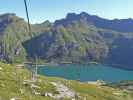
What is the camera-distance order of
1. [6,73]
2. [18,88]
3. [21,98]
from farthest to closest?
[6,73] < [18,88] < [21,98]

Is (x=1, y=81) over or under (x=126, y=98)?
over

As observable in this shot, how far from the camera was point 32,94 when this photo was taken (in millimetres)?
74875

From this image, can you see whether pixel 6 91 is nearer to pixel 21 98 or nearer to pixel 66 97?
pixel 21 98

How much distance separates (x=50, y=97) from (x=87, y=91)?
945 inches

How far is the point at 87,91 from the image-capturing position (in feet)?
324

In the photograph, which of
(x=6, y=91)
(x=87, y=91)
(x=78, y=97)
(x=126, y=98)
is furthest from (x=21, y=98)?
(x=126, y=98)

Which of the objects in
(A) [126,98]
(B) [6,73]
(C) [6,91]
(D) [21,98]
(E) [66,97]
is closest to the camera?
(D) [21,98]

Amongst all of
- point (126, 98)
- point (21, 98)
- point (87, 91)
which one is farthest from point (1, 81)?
point (126, 98)

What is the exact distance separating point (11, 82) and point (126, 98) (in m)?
44.6

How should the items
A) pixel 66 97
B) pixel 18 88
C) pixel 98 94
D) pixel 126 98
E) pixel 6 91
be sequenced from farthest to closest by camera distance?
pixel 126 98
pixel 98 94
pixel 66 97
pixel 18 88
pixel 6 91

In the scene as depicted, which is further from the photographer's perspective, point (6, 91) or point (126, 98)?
point (126, 98)

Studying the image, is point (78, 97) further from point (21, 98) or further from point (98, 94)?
point (21, 98)

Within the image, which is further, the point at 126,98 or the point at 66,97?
the point at 126,98

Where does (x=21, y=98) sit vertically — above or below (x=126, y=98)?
above
